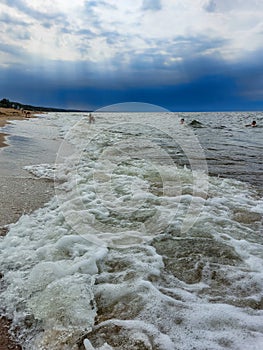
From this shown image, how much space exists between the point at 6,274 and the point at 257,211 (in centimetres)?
376

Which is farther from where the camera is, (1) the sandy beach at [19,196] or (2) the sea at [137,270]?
A: (1) the sandy beach at [19,196]

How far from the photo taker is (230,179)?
22.4ft

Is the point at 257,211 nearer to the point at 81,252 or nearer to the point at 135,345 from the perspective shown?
the point at 81,252

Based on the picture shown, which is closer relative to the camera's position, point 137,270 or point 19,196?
point 137,270

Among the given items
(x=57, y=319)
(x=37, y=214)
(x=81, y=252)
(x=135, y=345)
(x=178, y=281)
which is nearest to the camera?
(x=135, y=345)

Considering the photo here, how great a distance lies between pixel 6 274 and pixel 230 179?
5.57 m

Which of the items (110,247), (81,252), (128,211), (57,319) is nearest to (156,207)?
(128,211)

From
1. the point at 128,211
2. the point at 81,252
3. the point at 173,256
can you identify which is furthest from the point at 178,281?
the point at 128,211

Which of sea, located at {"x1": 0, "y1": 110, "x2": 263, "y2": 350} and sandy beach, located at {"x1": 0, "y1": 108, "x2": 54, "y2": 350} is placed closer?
sea, located at {"x1": 0, "y1": 110, "x2": 263, "y2": 350}

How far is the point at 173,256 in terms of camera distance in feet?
10.0

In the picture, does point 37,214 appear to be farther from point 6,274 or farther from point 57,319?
point 57,319

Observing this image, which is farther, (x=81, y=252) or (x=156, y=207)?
(x=156, y=207)

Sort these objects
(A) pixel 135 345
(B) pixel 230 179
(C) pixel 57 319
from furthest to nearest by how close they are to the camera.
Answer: (B) pixel 230 179, (C) pixel 57 319, (A) pixel 135 345

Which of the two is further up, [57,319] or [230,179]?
[230,179]
